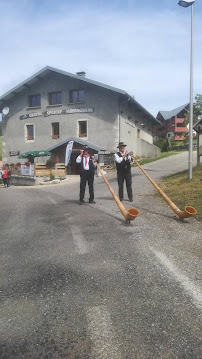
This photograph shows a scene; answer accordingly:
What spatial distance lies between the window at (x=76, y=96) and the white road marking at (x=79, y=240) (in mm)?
22641

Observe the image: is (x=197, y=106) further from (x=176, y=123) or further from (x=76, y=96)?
(x=76, y=96)

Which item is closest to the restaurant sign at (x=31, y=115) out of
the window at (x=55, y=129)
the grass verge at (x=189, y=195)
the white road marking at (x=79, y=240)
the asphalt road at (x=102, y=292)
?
the window at (x=55, y=129)

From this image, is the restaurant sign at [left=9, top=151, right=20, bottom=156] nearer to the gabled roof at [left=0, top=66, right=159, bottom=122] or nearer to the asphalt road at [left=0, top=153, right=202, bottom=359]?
the gabled roof at [left=0, top=66, right=159, bottom=122]

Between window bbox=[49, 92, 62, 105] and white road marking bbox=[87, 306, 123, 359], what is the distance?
26781mm

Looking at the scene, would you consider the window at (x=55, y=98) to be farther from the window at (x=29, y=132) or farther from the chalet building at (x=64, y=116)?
the window at (x=29, y=132)

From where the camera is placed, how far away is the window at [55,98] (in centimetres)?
2772

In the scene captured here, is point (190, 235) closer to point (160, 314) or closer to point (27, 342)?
point (160, 314)

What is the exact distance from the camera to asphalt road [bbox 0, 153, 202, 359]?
2414mm

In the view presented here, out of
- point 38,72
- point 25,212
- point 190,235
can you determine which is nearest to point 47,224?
point 25,212

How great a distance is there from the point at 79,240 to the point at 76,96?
78.6 ft

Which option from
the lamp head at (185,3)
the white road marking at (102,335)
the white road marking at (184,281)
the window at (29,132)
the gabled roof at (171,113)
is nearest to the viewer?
the white road marking at (102,335)

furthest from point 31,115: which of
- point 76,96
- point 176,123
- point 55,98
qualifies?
point 176,123

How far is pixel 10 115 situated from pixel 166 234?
92.6 feet

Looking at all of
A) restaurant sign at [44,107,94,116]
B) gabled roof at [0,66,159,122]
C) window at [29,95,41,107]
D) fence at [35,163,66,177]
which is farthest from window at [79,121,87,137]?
window at [29,95,41,107]
